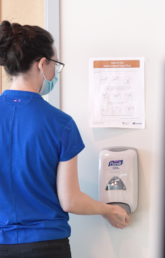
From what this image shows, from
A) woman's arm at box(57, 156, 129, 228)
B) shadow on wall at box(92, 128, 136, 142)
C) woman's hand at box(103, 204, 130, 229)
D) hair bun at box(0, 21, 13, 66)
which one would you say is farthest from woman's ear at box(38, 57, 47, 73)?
woman's hand at box(103, 204, 130, 229)

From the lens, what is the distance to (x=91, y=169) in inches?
51.3

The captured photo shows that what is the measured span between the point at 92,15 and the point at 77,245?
1045 mm

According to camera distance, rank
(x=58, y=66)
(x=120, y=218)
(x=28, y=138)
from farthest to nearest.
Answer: (x=120, y=218)
(x=58, y=66)
(x=28, y=138)

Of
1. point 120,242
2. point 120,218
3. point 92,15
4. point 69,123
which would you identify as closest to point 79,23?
point 92,15

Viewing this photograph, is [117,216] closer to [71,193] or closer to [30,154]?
[71,193]

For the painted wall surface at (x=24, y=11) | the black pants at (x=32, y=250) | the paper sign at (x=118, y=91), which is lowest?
the black pants at (x=32, y=250)

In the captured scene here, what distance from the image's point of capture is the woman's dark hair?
0.86 m

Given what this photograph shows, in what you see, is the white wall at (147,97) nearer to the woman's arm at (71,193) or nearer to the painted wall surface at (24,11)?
the painted wall surface at (24,11)

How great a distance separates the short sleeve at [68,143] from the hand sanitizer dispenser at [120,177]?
13.2 inches

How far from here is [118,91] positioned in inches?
49.6

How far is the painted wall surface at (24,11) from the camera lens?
1.34 meters

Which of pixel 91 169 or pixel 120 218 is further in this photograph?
pixel 91 169

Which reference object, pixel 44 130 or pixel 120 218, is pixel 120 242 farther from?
pixel 44 130

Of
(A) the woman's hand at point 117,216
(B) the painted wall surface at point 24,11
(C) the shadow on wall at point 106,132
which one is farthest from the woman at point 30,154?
(B) the painted wall surface at point 24,11
